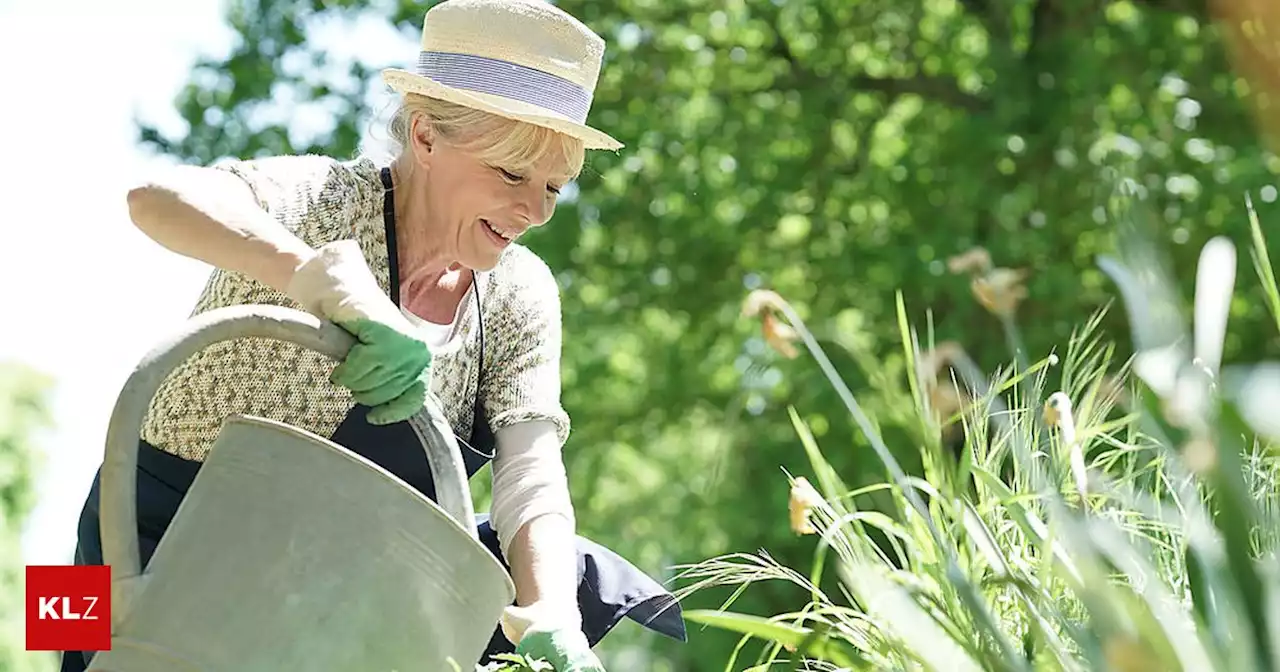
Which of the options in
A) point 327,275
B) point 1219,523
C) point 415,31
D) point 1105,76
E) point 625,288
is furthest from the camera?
point 625,288

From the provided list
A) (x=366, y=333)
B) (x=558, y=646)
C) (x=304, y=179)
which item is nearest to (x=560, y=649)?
(x=558, y=646)

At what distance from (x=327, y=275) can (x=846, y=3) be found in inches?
218

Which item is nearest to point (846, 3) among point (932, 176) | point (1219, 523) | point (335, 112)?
point (932, 176)

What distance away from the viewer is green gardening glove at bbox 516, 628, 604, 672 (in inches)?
63.9

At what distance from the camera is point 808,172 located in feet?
21.3

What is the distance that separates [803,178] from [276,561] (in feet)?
17.4

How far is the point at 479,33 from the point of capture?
6.36 feet

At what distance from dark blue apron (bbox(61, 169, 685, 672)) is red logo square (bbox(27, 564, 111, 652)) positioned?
0.09m

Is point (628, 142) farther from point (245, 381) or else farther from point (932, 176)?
point (245, 381)

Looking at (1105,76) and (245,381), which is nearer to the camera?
(245,381)

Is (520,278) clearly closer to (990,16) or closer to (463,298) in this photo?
(463,298)

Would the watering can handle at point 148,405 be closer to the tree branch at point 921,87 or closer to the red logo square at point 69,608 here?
the red logo square at point 69,608

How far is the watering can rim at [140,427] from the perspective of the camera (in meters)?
1.30

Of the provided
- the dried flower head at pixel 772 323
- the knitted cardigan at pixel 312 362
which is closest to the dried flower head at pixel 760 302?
the dried flower head at pixel 772 323
